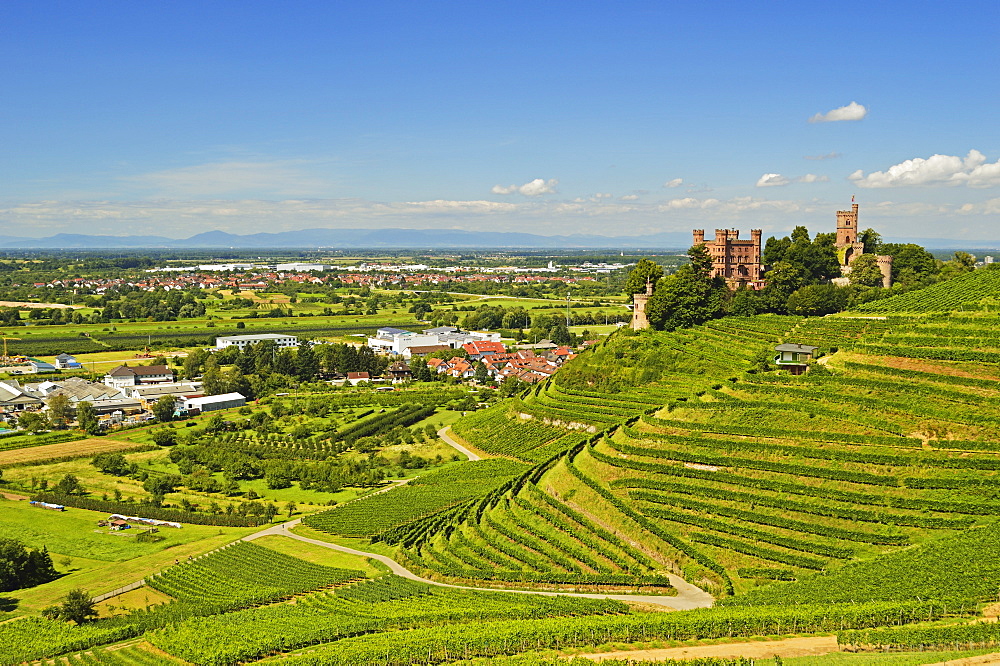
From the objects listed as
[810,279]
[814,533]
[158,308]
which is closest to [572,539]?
[814,533]

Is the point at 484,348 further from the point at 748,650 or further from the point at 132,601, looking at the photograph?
the point at 748,650

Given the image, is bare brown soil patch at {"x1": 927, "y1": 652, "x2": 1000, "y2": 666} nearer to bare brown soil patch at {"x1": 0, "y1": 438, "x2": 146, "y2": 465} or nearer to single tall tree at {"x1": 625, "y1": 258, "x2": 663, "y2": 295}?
single tall tree at {"x1": 625, "y1": 258, "x2": 663, "y2": 295}

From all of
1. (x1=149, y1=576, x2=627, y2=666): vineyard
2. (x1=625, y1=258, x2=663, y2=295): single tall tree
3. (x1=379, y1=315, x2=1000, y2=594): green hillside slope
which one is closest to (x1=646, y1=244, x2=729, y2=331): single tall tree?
(x1=625, y1=258, x2=663, y2=295): single tall tree

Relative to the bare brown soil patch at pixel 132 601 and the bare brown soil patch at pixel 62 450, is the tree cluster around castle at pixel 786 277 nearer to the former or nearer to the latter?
the bare brown soil patch at pixel 132 601

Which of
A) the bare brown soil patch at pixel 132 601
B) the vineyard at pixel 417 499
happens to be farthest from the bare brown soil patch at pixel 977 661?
the bare brown soil patch at pixel 132 601

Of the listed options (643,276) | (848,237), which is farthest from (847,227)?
(643,276)

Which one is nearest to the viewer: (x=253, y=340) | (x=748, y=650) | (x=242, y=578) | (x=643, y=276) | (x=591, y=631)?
(x=748, y=650)

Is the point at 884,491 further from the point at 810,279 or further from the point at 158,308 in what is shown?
the point at 158,308

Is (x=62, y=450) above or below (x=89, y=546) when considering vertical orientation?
above
